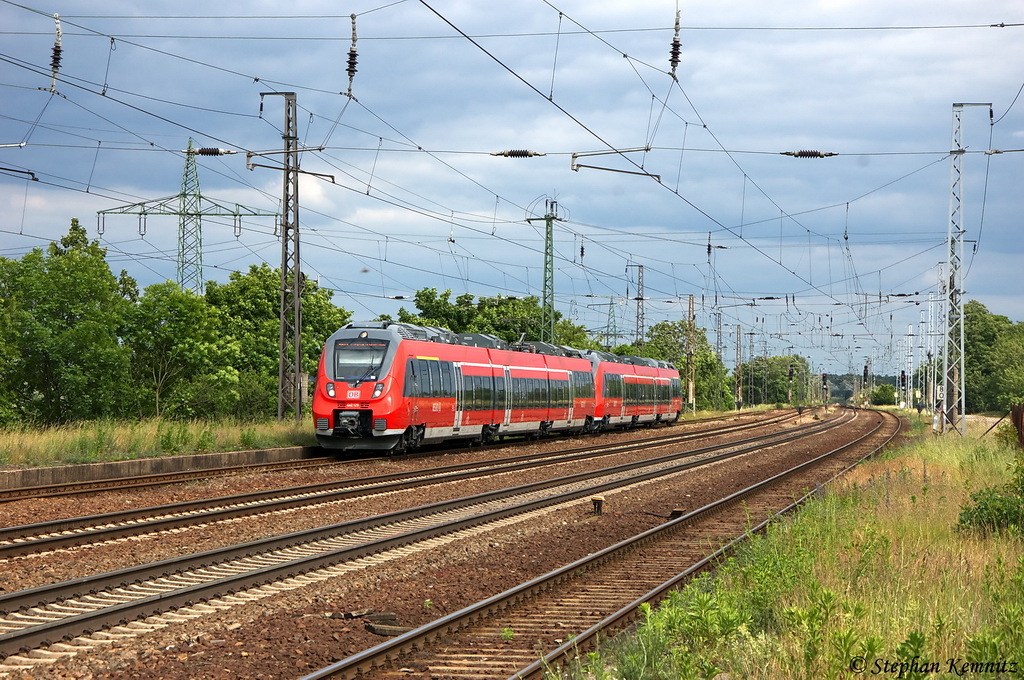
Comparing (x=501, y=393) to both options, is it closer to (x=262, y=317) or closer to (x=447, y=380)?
(x=447, y=380)

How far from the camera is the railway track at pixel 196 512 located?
12.4 meters

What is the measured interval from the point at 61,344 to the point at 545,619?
24.2m

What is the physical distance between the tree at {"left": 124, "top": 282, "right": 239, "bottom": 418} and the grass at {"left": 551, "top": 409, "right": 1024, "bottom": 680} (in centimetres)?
2577

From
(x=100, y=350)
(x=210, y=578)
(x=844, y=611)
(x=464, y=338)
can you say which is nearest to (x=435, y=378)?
(x=464, y=338)

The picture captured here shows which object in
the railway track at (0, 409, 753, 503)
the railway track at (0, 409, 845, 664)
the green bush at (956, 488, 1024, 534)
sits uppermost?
the green bush at (956, 488, 1024, 534)

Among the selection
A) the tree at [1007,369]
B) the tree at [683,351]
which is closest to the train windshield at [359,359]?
the tree at [683,351]

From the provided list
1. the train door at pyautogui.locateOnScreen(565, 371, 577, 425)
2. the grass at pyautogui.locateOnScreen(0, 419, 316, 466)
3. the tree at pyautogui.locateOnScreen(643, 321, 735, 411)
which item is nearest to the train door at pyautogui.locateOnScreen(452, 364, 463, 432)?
the grass at pyautogui.locateOnScreen(0, 419, 316, 466)

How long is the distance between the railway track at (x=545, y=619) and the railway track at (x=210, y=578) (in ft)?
8.03

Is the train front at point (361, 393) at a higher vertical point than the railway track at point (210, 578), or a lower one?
higher

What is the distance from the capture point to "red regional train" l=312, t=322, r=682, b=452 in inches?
1029

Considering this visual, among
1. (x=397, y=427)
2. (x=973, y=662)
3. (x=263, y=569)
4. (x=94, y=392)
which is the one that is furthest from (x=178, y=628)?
(x=94, y=392)

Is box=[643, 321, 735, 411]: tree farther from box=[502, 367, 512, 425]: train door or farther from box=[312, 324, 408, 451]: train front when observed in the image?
box=[312, 324, 408, 451]: train front

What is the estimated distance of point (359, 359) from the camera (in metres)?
26.6

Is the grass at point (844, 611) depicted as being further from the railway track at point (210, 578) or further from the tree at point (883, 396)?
the tree at point (883, 396)
